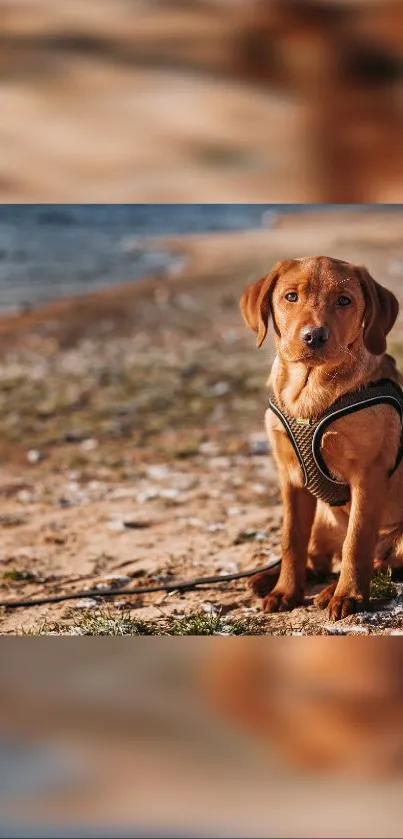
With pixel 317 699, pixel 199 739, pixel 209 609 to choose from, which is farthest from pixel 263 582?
pixel 199 739

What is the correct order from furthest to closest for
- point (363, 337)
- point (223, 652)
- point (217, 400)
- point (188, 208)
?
point (188, 208)
point (217, 400)
point (363, 337)
point (223, 652)

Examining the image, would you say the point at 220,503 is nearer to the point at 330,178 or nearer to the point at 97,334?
the point at 330,178

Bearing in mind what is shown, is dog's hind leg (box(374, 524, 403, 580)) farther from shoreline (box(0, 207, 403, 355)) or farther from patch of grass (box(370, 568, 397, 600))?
shoreline (box(0, 207, 403, 355))

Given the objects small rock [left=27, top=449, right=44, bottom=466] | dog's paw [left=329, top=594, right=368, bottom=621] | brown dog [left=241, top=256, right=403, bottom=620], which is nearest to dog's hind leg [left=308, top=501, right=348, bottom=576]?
brown dog [left=241, top=256, right=403, bottom=620]

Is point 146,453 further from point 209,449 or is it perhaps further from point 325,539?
point 325,539

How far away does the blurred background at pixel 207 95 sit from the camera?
165cm

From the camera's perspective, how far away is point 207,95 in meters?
1.70

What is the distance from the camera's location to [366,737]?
1.78m

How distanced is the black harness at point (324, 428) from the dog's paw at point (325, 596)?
Result: 0.27 metres

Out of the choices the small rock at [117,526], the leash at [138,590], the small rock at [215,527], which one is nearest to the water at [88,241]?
the small rock at [117,526]

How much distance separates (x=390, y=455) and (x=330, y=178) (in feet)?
3.32

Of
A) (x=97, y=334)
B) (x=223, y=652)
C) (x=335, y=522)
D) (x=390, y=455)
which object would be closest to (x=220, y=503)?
(x=335, y=522)

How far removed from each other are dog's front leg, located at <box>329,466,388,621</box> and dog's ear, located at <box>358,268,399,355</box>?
314 mm

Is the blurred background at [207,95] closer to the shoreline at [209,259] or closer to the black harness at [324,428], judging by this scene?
the black harness at [324,428]
